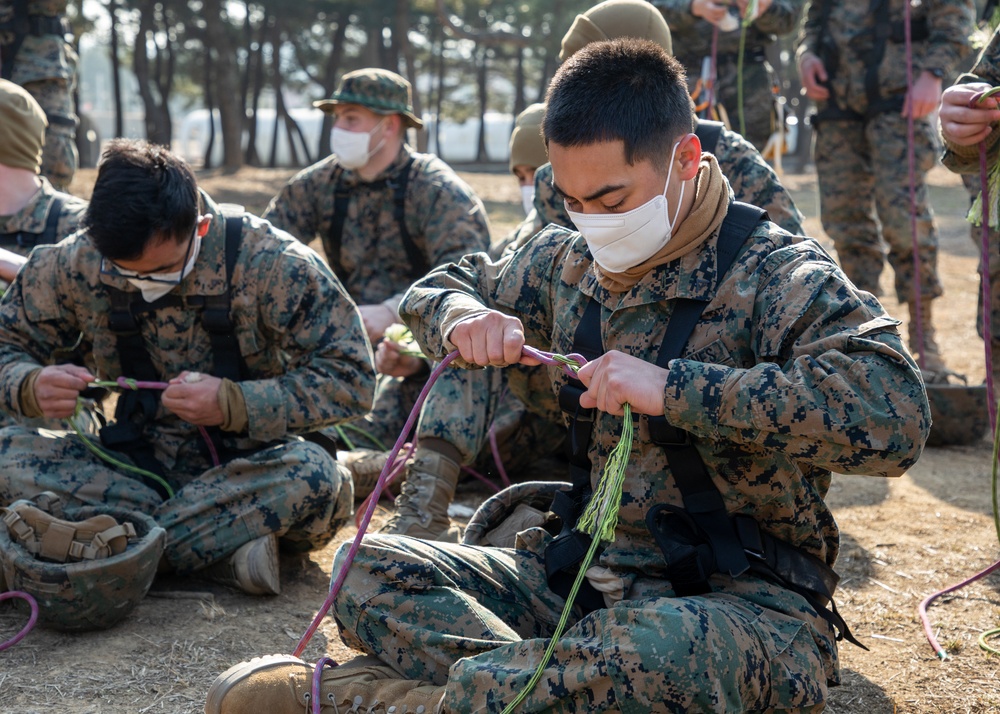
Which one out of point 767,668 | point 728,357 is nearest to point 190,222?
point 728,357

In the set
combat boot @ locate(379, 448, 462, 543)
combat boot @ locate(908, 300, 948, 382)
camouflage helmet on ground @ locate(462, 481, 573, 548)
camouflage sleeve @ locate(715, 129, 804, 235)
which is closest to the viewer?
camouflage helmet on ground @ locate(462, 481, 573, 548)

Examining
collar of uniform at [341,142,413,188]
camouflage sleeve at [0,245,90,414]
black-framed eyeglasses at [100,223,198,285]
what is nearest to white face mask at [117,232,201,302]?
black-framed eyeglasses at [100,223,198,285]

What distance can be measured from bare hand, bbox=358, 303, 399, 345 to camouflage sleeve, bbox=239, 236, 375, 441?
164cm

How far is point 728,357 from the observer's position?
2545mm

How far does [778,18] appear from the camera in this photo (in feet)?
21.7

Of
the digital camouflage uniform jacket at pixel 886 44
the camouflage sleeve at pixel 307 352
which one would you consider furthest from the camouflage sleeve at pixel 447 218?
the digital camouflage uniform jacket at pixel 886 44

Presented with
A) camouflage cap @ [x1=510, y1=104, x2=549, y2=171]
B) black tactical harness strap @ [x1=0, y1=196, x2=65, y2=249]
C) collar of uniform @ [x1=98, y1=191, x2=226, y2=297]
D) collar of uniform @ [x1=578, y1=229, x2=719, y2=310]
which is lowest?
black tactical harness strap @ [x1=0, y1=196, x2=65, y2=249]

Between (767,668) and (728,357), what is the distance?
70 centimetres

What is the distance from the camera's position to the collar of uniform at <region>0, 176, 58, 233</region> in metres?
5.00

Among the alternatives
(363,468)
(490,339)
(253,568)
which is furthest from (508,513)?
(363,468)

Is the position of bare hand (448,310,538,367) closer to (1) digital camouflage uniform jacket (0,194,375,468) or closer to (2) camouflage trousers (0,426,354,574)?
(1) digital camouflage uniform jacket (0,194,375,468)

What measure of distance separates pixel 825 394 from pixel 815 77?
4.87 meters

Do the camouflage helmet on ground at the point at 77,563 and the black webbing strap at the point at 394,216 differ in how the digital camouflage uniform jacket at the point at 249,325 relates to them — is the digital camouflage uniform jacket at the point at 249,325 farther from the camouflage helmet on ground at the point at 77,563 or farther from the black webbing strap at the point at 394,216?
the black webbing strap at the point at 394,216

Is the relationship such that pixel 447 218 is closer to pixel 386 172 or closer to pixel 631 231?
pixel 386 172
